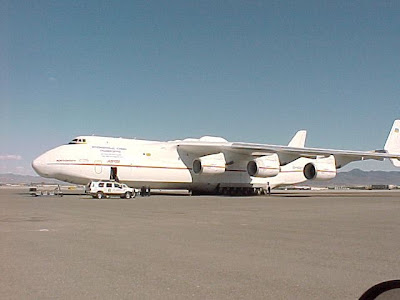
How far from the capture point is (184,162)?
111ft

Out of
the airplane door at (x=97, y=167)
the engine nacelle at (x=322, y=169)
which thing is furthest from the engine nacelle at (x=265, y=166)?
the airplane door at (x=97, y=167)

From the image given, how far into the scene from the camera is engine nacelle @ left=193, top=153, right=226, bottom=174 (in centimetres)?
3288

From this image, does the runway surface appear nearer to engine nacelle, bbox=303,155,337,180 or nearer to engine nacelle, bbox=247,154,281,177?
engine nacelle, bbox=247,154,281,177

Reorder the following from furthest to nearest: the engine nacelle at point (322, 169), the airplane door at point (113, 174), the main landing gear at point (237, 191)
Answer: the main landing gear at point (237, 191), the engine nacelle at point (322, 169), the airplane door at point (113, 174)

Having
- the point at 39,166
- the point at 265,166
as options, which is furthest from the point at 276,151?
the point at 39,166

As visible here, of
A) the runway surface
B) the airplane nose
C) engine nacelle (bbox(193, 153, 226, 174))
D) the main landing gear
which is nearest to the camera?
the runway surface

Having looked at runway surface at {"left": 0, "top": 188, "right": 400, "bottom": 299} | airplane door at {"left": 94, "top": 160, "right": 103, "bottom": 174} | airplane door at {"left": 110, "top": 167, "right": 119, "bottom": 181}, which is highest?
airplane door at {"left": 94, "top": 160, "right": 103, "bottom": 174}

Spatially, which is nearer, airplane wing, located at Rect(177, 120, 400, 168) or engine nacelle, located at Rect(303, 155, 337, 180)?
airplane wing, located at Rect(177, 120, 400, 168)

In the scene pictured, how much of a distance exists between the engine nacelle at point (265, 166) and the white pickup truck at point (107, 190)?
9.27m

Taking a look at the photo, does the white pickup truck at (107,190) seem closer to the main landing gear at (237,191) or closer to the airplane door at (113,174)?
the airplane door at (113,174)

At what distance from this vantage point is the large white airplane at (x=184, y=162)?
30.6 meters

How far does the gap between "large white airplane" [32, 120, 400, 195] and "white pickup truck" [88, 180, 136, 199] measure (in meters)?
2.52

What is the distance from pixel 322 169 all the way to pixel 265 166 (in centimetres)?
406

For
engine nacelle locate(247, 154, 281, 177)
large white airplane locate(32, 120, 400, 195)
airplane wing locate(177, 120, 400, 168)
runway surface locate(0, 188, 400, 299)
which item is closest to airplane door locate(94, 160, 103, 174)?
large white airplane locate(32, 120, 400, 195)
